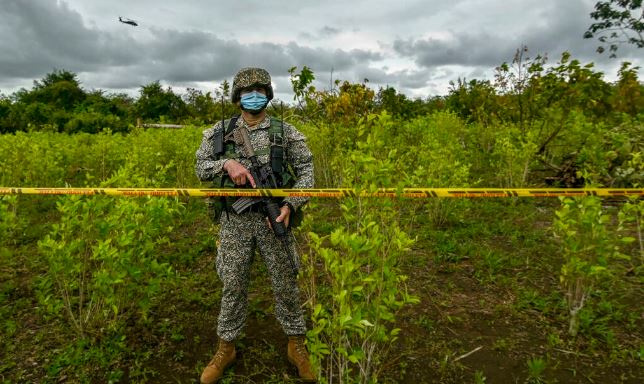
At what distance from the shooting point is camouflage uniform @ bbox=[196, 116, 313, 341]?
2688mm

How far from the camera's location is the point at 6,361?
117 inches

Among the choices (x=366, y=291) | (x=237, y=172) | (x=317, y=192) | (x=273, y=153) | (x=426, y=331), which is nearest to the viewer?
(x=366, y=291)

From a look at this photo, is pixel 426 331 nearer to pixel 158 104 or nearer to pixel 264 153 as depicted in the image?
pixel 264 153

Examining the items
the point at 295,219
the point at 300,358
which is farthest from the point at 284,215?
the point at 300,358

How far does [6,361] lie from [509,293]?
158 inches

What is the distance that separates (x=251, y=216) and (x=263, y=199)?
→ 6.6 inches

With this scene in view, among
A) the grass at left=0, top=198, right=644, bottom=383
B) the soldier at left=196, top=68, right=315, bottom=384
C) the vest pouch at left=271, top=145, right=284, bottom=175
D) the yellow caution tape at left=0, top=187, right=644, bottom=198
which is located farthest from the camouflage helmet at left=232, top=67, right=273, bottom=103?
the grass at left=0, top=198, right=644, bottom=383

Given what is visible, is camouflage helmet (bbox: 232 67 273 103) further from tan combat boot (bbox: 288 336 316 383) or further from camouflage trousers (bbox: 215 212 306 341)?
tan combat boot (bbox: 288 336 316 383)

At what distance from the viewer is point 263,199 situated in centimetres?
259

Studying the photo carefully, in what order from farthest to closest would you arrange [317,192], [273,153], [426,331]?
[426,331] < [317,192] < [273,153]

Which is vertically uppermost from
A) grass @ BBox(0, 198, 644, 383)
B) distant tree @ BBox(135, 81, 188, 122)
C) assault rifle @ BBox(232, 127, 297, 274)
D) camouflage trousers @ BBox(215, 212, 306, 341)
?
distant tree @ BBox(135, 81, 188, 122)

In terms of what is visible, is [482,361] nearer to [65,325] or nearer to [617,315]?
[617,315]

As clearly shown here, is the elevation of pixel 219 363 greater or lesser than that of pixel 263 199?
lesser

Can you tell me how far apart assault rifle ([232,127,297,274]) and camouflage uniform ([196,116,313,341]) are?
2.5 inches
